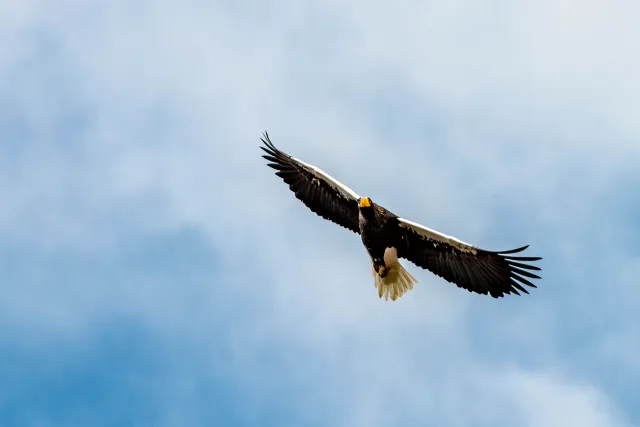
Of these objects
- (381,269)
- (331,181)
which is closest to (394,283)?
(381,269)

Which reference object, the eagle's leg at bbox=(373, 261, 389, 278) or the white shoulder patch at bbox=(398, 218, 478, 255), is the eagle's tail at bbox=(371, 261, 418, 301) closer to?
the eagle's leg at bbox=(373, 261, 389, 278)

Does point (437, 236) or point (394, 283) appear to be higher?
point (437, 236)

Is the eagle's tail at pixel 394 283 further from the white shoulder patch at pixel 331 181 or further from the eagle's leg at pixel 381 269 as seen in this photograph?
the white shoulder patch at pixel 331 181

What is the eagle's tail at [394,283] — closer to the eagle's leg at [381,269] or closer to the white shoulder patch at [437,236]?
the eagle's leg at [381,269]

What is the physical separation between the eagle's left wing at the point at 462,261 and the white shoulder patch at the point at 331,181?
0.98 m

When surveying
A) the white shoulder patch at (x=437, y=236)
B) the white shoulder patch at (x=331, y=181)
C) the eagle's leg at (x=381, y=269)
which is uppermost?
the white shoulder patch at (x=331, y=181)

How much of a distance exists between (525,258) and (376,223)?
2548 mm

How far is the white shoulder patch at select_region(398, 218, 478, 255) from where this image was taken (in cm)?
1898

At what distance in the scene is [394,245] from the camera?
1955 centimetres

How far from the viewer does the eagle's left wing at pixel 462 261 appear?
743 inches

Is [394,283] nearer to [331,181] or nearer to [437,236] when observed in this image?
[437,236]

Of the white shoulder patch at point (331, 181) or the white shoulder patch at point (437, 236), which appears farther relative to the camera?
the white shoulder patch at point (331, 181)

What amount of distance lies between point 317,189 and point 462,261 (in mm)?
2893

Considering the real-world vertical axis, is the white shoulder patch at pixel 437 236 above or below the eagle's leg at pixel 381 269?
above
